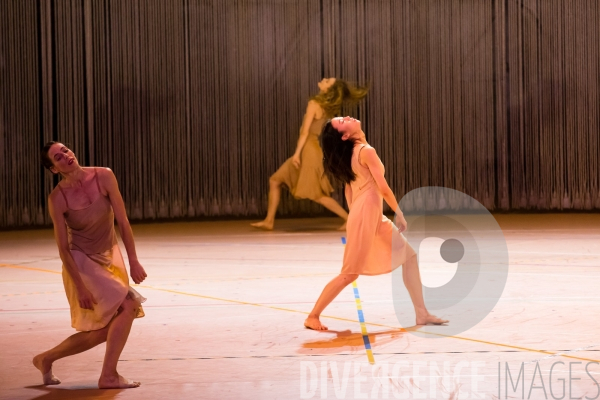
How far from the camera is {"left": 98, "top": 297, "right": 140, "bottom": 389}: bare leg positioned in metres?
3.89

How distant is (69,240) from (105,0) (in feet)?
29.4

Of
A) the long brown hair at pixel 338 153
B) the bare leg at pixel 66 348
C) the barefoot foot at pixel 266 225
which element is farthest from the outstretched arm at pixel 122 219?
the barefoot foot at pixel 266 225

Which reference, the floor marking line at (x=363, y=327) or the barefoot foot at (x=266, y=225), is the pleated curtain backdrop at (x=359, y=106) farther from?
the floor marking line at (x=363, y=327)

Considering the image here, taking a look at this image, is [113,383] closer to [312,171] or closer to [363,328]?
[363,328]

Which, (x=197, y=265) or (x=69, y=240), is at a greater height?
(x=69, y=240)

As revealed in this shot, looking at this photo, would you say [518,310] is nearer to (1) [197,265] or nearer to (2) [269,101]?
(1) [197,265]

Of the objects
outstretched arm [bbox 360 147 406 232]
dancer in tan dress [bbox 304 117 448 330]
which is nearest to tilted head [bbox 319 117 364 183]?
dancer in tan dress [bbox 304 117 448 330]

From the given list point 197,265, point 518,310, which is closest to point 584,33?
point 197,265

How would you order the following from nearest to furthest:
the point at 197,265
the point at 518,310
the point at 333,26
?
the point at 518,310 < the point at 197,265 < the point at 333,26

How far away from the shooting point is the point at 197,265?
7.97 meters

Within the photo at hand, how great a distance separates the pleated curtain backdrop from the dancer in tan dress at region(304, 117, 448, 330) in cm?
786

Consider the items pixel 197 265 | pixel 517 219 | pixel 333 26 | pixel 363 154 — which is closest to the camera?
pixel 363 154

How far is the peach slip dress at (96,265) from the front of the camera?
3961 millimetres

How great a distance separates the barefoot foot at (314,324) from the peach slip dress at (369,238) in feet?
1.00
